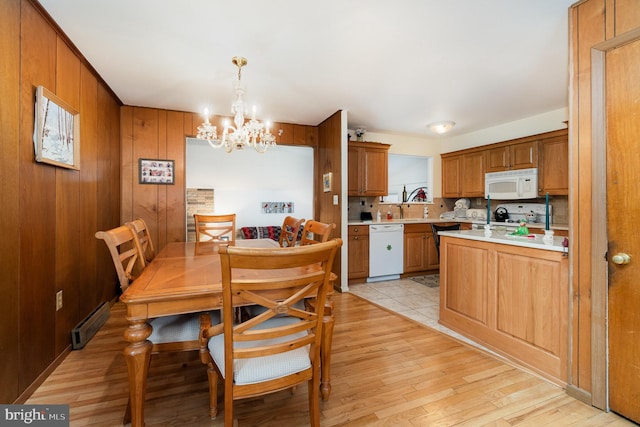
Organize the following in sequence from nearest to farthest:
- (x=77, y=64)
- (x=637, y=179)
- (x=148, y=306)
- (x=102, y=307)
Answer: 1. (x=148, y=306)
2. (x=637, y=179)
3. (x=77, y=64)
4. (x=102, y=307)

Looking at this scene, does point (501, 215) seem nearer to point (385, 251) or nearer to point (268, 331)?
point (385, 251)

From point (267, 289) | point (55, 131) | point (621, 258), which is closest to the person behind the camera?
point (267, 289)

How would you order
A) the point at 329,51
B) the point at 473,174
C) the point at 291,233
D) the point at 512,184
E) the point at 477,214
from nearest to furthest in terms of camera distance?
1. the point at 329,51
2. the point at 291,233
3. the point at 512,184
4. the point at 473,174
5. the point at 477,214

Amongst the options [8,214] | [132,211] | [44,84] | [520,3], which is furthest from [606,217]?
[132,211]

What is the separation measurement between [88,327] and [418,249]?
13.4 ft

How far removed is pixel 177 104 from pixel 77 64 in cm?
119

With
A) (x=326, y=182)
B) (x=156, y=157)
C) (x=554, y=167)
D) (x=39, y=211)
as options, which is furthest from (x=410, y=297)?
(x=156, y=157)

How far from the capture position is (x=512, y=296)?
2.07 meters

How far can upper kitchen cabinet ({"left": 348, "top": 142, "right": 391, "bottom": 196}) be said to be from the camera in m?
4.38

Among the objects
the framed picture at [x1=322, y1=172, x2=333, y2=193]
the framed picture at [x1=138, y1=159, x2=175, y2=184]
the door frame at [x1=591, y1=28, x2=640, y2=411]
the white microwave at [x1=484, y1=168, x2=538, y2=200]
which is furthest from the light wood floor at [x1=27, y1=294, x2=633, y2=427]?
the white microwave at [x1=484, y1=168, x2=538, y2=200]

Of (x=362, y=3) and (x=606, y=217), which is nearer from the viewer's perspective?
(x=606, y=217)

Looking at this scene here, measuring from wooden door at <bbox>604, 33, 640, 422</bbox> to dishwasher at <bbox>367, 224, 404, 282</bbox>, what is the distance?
2.74 meters

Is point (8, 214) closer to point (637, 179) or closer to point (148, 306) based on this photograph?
point (148, 306)

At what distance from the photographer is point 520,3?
177cm
